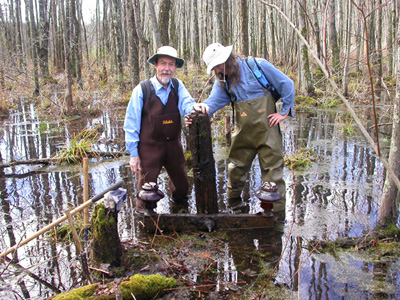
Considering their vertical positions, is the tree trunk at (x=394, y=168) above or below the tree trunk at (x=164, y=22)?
below

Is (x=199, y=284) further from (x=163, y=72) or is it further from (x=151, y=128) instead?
(x=163, y=72)

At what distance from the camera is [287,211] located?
4422 millimetres

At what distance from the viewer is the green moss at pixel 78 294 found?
240 centimetres

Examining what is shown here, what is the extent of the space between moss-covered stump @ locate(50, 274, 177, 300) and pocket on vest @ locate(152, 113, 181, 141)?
177 cm

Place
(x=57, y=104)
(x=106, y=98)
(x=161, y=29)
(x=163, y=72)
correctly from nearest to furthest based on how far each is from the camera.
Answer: (x=163, y=72) < (x=161, y=29) < (x=57, y=104) < (x=106, y=98)

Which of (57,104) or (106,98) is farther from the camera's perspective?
(106,98)

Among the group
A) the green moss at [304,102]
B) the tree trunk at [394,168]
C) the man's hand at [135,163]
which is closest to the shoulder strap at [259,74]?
the tree trunk at [394,168]

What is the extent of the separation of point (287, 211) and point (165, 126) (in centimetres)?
192

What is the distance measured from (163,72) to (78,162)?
3.81 metres

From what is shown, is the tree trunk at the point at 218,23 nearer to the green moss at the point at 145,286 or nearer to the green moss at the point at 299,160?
the green moss at the point at 299,160

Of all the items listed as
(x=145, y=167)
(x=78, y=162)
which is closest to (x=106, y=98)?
(x=78, y=162)

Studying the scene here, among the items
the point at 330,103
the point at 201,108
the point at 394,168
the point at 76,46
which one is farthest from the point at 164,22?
the point at 76,46

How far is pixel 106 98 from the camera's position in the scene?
13.9m

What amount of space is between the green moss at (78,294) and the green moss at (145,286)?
21 cm
